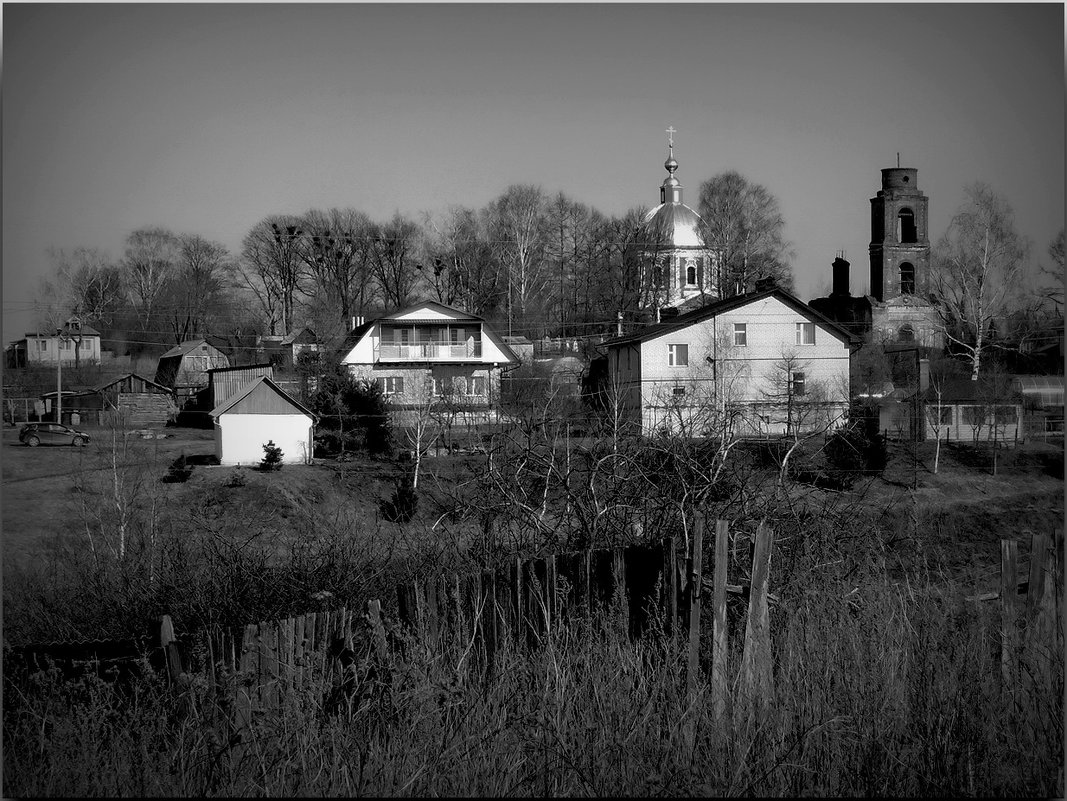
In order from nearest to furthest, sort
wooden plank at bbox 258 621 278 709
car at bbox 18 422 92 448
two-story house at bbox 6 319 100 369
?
wooden plank at bbox 258 621 278 709 → car at bbox 18 422 92 448 → two-story house at bbox 6 319 100 369

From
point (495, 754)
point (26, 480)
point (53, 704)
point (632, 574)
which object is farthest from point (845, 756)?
point (26, 480)

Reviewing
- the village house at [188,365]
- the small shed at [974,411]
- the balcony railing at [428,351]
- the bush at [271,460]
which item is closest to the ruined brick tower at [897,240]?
the small shed at [974,411]

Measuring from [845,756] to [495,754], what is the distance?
5.12 ft

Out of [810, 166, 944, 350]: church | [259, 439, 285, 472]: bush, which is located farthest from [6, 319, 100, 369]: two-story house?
[810, 166, 944, 350]: church

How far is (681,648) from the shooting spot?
18.7ft

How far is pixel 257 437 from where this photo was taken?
3056 cm

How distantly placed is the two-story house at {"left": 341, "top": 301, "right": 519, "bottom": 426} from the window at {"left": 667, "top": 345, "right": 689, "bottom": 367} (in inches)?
368

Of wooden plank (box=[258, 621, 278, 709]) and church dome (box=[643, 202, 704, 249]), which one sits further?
church dome (box=[643, 202, 704, 249])

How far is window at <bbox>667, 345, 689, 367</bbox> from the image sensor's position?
35.0m

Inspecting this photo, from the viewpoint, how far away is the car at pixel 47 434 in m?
28.2

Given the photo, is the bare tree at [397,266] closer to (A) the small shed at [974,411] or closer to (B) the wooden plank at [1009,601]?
(A) the small shed at [974,411]

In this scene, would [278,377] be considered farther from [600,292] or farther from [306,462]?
[600,292]

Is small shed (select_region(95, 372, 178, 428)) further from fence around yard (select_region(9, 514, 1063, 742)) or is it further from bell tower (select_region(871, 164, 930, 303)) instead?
bell tower (select_region(871, 164, 930, 303))

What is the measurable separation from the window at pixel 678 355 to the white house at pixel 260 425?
13.1 meters
